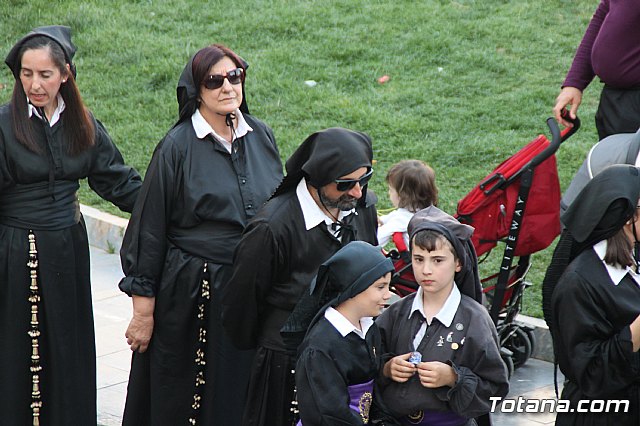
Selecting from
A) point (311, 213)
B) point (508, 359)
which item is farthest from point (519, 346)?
point (311, 213)

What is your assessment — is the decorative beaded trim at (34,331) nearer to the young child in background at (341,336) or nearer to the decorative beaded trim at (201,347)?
the decorative beaded trim at (201,347)

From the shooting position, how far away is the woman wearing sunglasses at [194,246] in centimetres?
551

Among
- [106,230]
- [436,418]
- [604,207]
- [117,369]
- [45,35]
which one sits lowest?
[117,369]

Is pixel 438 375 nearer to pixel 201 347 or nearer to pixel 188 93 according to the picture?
pixel 201 347

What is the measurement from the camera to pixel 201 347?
18.7ft

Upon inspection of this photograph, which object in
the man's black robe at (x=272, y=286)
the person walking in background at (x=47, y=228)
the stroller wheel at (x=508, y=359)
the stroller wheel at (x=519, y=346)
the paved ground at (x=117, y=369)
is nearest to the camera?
the man's black robe at (x=272, y=286)

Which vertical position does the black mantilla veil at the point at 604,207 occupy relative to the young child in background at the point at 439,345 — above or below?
above

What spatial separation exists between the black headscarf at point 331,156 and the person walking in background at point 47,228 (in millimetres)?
1528

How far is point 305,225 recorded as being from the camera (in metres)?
4.88

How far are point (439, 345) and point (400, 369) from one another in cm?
19

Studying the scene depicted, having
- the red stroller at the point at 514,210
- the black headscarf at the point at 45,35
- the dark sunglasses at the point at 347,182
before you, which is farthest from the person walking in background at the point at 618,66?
the black headscarf at the point at 45,35

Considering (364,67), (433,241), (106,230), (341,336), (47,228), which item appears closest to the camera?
(341,336)

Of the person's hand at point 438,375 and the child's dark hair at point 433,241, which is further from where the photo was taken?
the child's dark hair at point 433,241

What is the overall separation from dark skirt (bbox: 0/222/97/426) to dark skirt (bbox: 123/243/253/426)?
453 millimetres
